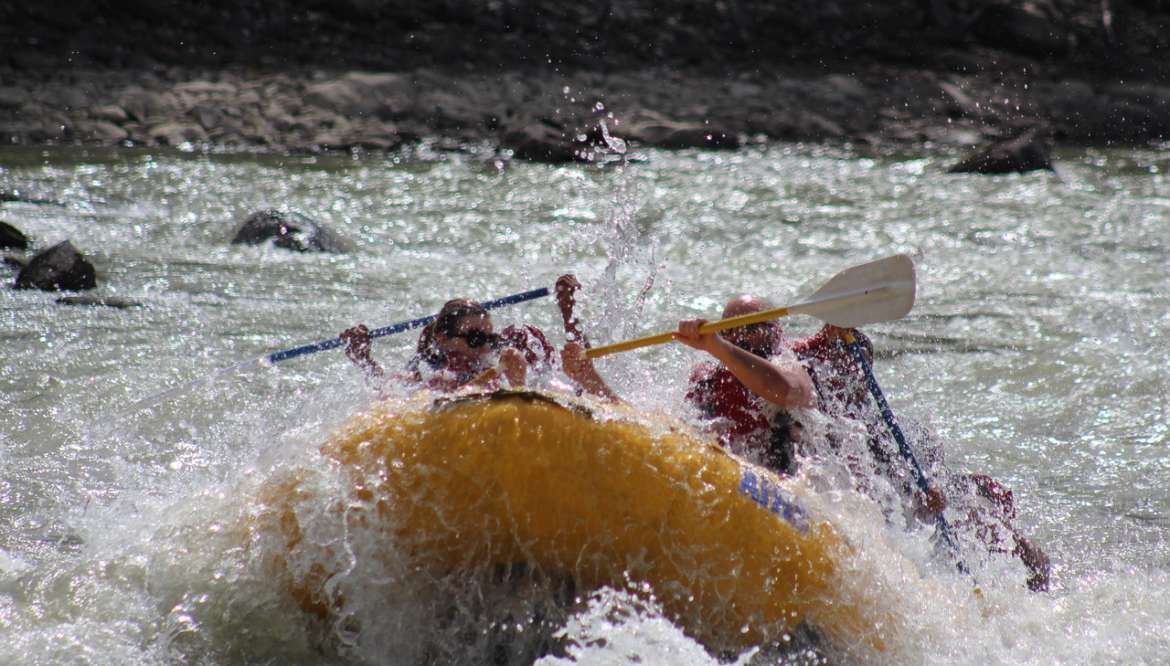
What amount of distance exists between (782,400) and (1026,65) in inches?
483

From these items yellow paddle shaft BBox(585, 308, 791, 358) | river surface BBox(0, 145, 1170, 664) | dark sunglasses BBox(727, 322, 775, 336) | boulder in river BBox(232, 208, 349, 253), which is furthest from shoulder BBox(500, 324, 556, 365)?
boulder in river BBox(232, 208, 349, 253)

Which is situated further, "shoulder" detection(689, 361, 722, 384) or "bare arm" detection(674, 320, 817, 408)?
"shoulder" detection(689, 361, 722, 384)

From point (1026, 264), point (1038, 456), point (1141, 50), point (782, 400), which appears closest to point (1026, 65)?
point (1141, 50)

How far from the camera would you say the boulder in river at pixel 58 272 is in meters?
7.57

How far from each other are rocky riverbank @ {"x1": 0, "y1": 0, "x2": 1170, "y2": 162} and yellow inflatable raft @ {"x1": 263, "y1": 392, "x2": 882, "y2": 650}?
341 inches

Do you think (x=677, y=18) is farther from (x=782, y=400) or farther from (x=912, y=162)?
(x=782, y=400)

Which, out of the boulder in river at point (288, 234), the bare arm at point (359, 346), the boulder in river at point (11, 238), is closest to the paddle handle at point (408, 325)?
the bare arm at point (359, 346)

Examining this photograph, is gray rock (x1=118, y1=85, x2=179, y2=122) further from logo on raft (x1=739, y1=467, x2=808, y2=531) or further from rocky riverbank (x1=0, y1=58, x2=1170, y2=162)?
logo on raft (x1=739, y1=467, x2=808, y2=531)

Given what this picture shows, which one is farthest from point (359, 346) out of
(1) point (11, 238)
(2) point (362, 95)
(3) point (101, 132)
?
(2) point (362, 95)

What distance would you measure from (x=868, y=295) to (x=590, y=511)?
1177 mm

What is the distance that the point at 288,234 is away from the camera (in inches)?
353

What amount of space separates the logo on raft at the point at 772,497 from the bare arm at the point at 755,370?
525mm

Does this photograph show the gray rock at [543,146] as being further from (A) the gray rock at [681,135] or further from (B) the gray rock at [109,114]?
(B) the gray rock at [109,114]

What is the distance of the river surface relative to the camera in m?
3.82
